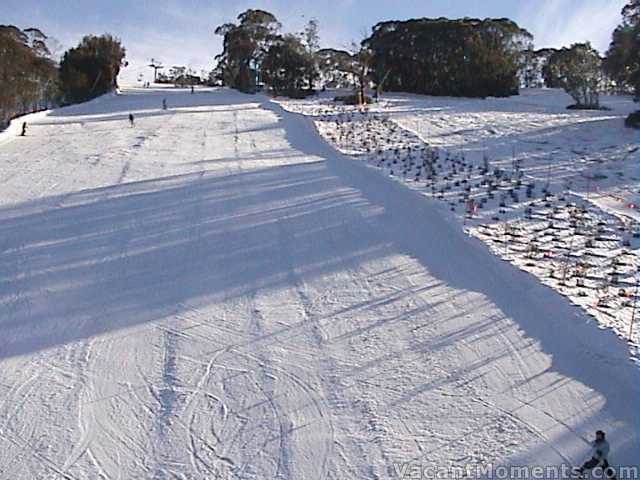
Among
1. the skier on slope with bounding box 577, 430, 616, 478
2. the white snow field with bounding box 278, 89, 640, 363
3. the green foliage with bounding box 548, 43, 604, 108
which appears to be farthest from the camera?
the green foliage with bounding box 548, 43, 604, 108

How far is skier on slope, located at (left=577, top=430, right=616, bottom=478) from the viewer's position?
3205mm

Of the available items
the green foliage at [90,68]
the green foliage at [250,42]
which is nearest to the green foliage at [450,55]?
the green foliage at [250,42]

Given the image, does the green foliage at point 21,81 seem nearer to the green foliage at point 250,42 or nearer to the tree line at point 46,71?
the tree line at point 46,71

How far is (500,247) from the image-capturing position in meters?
7.12

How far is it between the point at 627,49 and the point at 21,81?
2701cm

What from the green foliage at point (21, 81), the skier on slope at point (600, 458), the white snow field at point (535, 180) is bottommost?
the skier on slope at point (600, 458)

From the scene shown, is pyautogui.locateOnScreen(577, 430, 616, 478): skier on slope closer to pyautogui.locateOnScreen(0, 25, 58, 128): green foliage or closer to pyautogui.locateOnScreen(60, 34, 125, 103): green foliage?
pyautogui.locateOnScreen(0, 25, 58, 128): green foliage

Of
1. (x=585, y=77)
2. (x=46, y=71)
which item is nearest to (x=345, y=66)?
(x=585, y=77)

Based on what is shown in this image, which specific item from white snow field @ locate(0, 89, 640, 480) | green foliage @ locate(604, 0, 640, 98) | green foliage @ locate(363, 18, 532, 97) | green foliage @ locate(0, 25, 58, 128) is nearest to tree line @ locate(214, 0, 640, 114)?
green foliage @ locate(363, 18, 532, 97)

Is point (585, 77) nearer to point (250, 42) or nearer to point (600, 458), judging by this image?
point (250, 42)

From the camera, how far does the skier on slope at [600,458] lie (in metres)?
3.21

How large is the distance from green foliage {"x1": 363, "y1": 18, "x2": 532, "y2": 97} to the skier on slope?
34368mm

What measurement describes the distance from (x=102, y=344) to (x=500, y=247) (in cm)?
493

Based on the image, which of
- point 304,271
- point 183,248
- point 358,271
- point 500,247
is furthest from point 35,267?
point 500,247
